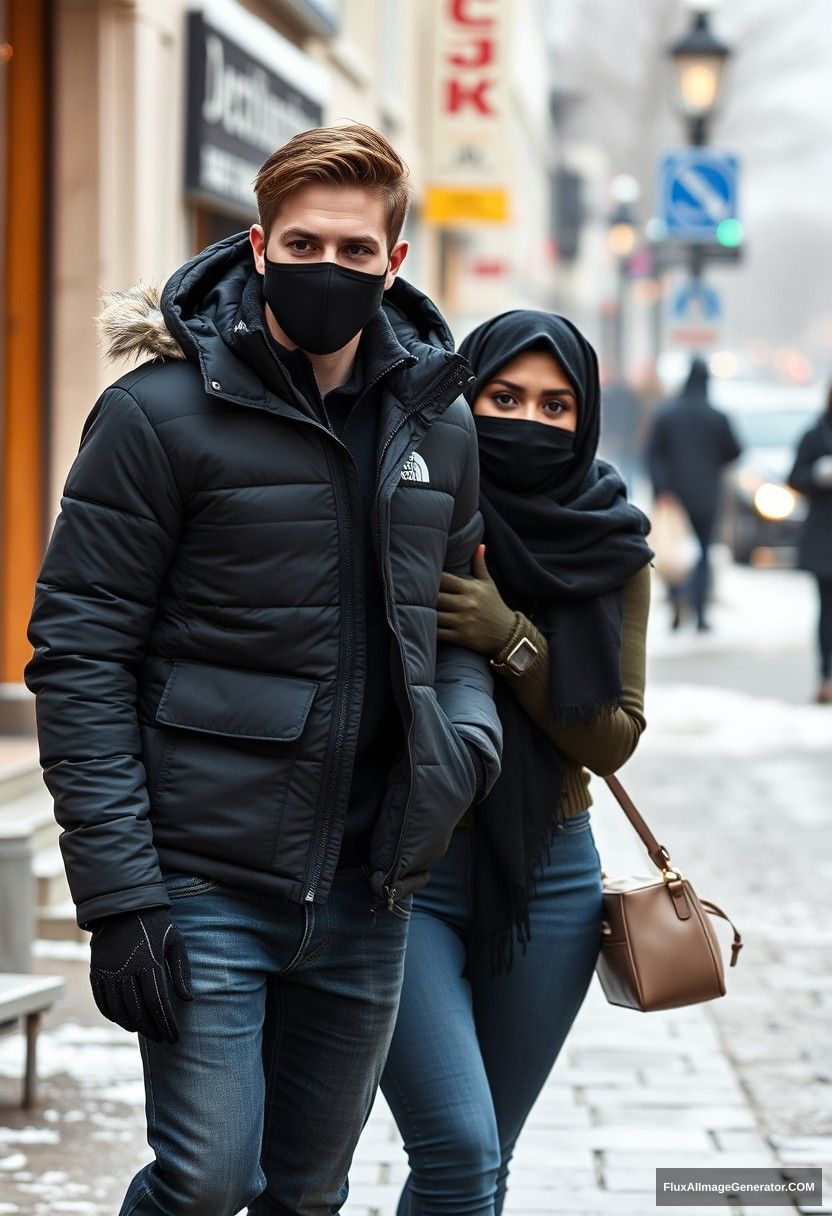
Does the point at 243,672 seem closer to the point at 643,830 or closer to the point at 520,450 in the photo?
the point at 520,450

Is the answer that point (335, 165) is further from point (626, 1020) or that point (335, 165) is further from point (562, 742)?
point (626, 1020)

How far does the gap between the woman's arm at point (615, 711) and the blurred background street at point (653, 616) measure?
0.88 m

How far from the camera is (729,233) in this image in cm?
1608

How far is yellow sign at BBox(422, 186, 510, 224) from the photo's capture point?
1931 cm

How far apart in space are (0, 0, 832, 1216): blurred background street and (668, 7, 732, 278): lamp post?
3 cm

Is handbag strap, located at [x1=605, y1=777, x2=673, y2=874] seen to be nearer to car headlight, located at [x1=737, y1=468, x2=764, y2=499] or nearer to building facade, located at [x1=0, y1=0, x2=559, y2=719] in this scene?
building facade, located at [x1=0, y1=0, x2=559, y2=719]

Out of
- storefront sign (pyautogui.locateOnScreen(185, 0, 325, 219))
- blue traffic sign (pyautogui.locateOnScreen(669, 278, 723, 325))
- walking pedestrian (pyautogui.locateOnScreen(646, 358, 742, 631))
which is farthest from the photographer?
blue traffic sign (pyautogui.locateOnScreen(669, 278, 723, 325))

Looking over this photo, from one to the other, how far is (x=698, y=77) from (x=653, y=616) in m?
4.59

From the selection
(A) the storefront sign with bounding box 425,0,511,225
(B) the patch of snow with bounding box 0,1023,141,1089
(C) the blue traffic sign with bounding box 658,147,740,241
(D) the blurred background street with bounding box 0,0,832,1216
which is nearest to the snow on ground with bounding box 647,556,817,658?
(D) the blurred background street with bounding box 0,0,832,1216

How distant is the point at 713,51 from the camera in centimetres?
1642

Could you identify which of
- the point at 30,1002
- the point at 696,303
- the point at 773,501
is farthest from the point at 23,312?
the point at 773,501

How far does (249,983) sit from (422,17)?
18174 mm

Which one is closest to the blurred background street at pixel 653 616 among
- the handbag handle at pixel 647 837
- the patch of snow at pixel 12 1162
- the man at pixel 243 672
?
the patch of snow at pixel 12 1162

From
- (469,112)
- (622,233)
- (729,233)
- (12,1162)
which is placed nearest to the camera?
(12,1162)
